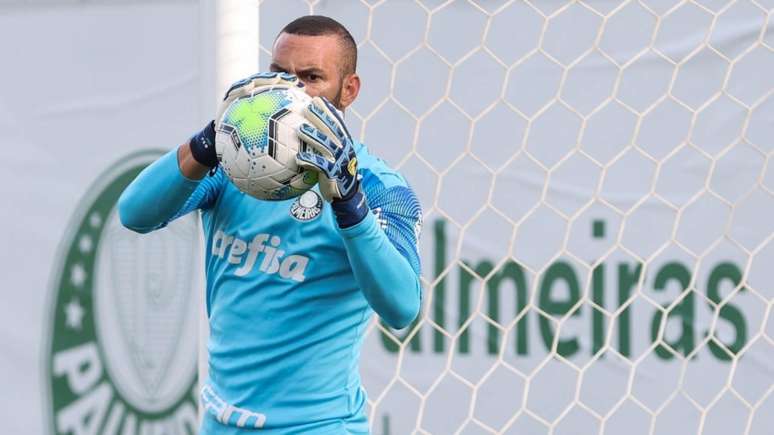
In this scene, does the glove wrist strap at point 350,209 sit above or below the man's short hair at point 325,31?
below

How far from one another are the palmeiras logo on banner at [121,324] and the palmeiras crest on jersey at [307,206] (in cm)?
103

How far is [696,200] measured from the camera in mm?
2287

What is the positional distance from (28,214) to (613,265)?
4.15 ft

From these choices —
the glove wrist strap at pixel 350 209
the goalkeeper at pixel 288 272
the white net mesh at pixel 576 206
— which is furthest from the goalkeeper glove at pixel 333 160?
the white net mesh at pixel 576 206

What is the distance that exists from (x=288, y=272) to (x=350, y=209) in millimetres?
190

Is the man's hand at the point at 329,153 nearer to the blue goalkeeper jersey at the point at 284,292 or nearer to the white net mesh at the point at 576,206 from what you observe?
the blue goalkeeper jersey at the point at 284,292

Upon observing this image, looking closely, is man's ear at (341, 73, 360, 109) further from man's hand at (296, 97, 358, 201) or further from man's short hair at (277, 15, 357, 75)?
man's hand at (296, 97, 358, 201)

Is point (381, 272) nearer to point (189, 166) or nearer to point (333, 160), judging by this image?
point (333, 160)

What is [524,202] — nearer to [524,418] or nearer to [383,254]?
[524,418]

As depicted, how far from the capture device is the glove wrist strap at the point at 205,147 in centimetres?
145

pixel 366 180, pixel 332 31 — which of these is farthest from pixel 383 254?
pixel 332 31

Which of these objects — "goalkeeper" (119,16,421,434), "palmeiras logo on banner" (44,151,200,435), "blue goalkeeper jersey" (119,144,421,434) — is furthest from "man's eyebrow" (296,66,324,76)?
"palmeiras logo on banner" (44,151,200,435)

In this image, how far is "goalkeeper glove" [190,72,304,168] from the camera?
137cm

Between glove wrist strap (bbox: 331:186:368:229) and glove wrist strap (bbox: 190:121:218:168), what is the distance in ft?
0.61
